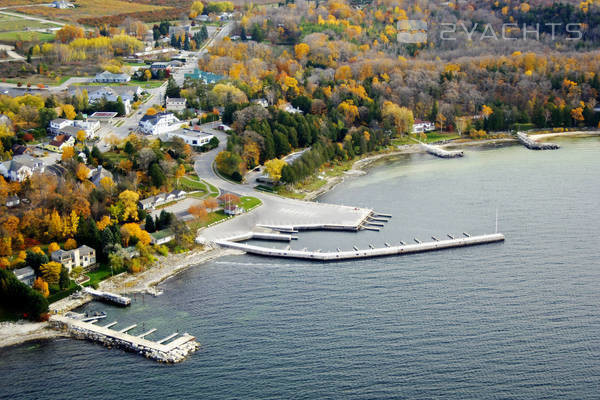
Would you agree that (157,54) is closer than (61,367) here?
No

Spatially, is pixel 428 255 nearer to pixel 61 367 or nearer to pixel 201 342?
pixel 201 342

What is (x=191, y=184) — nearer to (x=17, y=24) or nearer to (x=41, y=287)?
(x=41, y=287)

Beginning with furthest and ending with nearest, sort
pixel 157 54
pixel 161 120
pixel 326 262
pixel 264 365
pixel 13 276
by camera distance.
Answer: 1. pixel 157 54
2. pixel 161 120
3. pixel 326 262
4. pixel 13 276
5. pixel 264 365

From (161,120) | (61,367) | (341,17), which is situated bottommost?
(61,367)

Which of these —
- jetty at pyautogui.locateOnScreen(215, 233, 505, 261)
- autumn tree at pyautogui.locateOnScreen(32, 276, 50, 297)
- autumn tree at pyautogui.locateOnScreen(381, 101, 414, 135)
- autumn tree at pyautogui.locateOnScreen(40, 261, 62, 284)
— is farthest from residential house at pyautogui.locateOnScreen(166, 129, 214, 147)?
autumn tree at pyautogui.locateOnScreen(32, 276, 50, 297)

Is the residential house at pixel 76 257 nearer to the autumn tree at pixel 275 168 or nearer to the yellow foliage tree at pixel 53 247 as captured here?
the yellow foliage tree at pixel 53 247

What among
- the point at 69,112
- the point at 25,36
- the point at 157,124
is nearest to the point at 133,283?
the point at 157,124

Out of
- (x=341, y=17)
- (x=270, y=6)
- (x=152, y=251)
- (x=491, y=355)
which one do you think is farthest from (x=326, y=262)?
(x=270, y=6)
